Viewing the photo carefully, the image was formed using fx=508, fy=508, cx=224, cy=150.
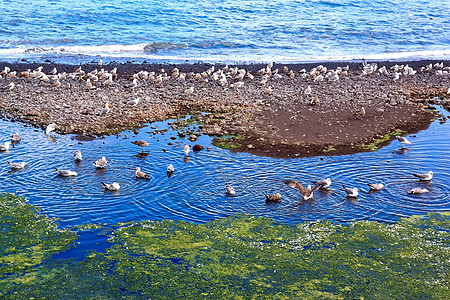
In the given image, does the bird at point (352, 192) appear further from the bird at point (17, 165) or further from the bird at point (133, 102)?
the bird at point (133, 102)

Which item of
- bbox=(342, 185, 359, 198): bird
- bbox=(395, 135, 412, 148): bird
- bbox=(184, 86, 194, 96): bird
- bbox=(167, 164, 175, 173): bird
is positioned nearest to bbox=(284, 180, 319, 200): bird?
bbox=(342, 185, 359, 198): bird

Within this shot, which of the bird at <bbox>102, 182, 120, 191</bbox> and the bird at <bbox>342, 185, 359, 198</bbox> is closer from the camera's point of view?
the bird at <bbox>342, 185, 359, 198</bbox>

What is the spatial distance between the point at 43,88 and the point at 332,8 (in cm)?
3876

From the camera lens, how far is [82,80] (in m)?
27.2

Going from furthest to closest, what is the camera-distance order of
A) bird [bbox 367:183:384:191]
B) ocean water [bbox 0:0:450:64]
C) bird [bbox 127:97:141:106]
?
1. ocean water [bbox 0:0:450:64]
2. bird [bbox 127:97:141:106]
3. bird [bbox 367:183:384:191]

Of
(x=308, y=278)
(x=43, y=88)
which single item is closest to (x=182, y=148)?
(x=308, y=278)

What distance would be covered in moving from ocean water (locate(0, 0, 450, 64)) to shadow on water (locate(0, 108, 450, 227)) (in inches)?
729

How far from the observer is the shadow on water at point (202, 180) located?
44.4 feet

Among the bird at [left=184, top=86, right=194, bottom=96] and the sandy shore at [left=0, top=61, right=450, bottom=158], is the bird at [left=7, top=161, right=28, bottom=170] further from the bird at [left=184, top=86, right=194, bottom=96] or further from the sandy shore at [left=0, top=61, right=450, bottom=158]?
the bird at [left=184, top=86, right=194, bottom=96]

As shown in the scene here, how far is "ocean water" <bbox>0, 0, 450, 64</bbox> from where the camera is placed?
125ft

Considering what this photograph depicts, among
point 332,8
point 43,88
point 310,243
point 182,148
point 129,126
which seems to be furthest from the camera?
point 332,8

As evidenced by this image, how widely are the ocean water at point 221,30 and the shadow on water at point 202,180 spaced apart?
60.8 feet

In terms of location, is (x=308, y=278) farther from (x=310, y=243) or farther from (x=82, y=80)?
(x=82, y=80)

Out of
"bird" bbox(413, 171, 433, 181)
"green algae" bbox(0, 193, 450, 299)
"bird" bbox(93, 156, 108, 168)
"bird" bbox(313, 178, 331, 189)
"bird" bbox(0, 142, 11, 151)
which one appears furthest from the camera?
"bird" bbox(0, 142, 11, 151)
